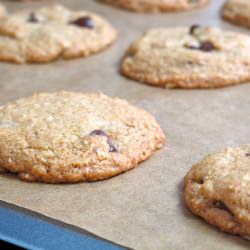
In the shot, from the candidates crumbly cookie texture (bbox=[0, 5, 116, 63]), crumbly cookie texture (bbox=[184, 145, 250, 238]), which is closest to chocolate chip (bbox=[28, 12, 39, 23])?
crumbly cookie texture (bbox=[0, 5, 116, 63])

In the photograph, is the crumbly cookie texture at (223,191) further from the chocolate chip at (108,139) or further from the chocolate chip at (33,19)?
the chocolate chip at (33,19)

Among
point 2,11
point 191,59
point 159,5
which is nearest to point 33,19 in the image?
point 2,11

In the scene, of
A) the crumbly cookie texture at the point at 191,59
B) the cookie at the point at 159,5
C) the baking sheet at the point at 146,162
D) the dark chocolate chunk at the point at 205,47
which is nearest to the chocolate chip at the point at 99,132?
the baking sheet at the point at 146,162

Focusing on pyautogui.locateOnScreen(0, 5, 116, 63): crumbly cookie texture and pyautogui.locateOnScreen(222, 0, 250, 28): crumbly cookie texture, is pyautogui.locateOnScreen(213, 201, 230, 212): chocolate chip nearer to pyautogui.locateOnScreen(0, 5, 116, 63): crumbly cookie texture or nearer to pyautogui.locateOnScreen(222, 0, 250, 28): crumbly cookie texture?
pyautogui.locateOnScreen(0, 5, 116, 63): crumbly cookie texture

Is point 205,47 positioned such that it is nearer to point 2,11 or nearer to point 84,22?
point 84,22

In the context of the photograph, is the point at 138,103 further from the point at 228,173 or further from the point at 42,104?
the point at 228,173
